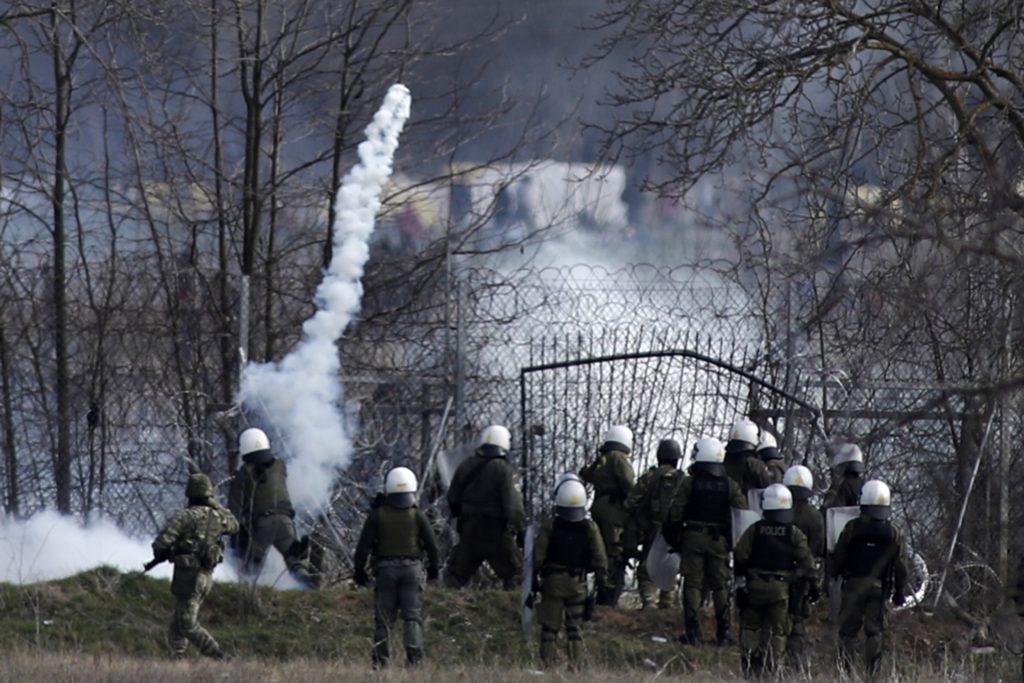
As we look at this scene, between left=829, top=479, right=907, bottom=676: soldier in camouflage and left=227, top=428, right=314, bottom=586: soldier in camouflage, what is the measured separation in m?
4.32

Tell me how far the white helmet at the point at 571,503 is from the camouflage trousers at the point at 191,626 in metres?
2.43

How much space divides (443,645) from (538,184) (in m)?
9.17

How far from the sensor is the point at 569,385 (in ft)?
45.1

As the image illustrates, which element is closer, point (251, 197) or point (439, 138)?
point (251, 197)

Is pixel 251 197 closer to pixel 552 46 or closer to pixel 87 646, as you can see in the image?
pixel 552 46

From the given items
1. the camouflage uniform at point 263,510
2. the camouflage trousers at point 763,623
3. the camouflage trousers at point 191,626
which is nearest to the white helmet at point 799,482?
the camouflage trousers at point 763,623

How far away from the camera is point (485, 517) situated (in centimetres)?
1315

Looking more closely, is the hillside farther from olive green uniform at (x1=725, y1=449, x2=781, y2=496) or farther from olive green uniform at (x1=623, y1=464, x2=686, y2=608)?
olive green uniform at (x1=725, y1=449, x2=781, y2=496)

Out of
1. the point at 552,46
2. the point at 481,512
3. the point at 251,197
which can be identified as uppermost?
the point at 552,46

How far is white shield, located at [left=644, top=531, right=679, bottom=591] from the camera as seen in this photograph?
13.1 meters

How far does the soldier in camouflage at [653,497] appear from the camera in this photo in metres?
12.9

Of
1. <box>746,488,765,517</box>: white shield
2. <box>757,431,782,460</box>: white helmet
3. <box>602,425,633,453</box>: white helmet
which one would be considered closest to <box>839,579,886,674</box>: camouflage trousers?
<box>746,488,765,517</box>: white shield

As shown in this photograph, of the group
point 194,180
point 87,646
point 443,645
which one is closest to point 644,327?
point 443,645

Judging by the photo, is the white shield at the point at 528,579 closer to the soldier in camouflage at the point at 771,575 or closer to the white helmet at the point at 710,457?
the white helmet at the point at 710,457
